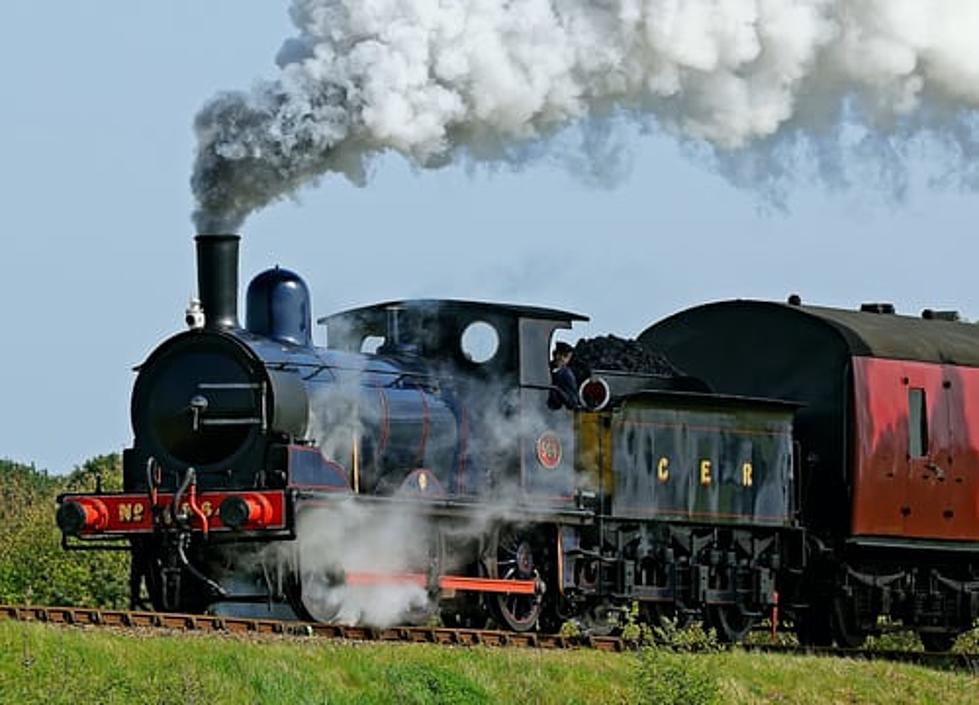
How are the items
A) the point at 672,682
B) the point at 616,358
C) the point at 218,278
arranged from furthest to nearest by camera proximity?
the point at 616,358, the point at 218,278, the point at 672,682

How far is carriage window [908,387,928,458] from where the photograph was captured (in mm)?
24875

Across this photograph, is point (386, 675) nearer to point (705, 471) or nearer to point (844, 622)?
point (705, 471)

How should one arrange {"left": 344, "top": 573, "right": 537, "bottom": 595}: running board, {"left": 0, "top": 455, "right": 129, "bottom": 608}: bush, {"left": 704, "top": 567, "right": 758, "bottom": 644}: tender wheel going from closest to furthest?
{"left": 344, "top": 573, "right": 537, "bottom": 595}: running board
{"left": 704, "top": 567, "right": 758, "bottom": 644}: tender wheel
{"left": 0, "top": 455, "right": 129, "bottom": 608}: bush

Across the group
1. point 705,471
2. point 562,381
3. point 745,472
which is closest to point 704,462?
point 705,471

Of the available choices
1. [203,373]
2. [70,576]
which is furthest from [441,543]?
[70,576]

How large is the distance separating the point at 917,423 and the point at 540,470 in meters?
5.25

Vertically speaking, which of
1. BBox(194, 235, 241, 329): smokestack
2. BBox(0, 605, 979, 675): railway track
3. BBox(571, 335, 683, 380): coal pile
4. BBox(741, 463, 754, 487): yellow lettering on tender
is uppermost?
BBox(194, 235, 241, 329): smokestack

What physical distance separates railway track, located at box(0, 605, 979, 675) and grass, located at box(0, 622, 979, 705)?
69 cm

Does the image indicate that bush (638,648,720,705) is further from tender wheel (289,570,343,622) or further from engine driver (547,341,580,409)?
engine driver (547,341,580,409)

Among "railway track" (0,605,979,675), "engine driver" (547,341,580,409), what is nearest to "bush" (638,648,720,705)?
"railway track" (0,605,979,675)

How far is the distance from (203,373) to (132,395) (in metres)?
1.05

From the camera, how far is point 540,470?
71.7ft

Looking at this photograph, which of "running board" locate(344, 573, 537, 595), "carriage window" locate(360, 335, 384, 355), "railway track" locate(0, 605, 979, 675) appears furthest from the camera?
"carriage window" locate(360, 335, 384, 355)

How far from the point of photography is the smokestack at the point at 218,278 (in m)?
19.9
